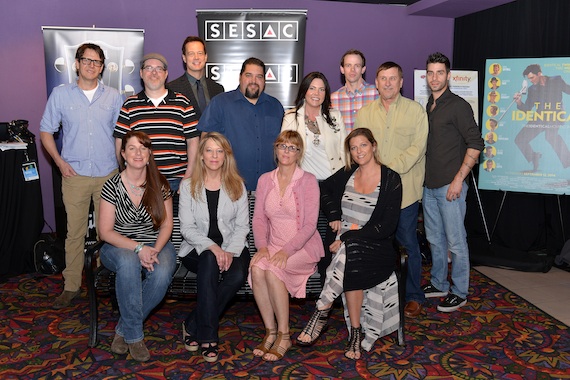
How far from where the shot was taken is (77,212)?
4023 mm

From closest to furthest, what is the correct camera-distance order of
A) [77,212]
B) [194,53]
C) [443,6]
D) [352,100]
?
[77,212], [352,100], [194,53], [443,6]

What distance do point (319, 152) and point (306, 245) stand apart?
2.51ft

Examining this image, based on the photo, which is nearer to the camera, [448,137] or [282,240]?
[282,240]

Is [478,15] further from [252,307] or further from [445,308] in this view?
[252,307]

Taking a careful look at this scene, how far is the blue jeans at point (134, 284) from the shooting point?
125 inches

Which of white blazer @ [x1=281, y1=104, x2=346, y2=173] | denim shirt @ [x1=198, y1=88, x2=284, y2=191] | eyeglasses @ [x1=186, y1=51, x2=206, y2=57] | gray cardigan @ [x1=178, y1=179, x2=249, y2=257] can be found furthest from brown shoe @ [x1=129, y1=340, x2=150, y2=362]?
eyeglasses @ [x1=186, y1=51, x2=206, y2=57]

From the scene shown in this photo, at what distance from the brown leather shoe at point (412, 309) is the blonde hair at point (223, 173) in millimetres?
1448

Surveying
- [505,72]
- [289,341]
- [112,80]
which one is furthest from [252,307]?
[505,72]

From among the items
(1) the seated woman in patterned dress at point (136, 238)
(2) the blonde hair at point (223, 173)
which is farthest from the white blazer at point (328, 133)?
(1) the seated woman in patterned dress at point (136, 238)

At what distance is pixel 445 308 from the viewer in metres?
3.92

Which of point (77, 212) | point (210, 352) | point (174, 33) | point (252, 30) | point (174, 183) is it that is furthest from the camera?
point (174, 33)

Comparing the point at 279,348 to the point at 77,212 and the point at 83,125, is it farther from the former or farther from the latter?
the point at 83,125

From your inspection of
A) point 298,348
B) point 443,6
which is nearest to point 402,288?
point 298,348

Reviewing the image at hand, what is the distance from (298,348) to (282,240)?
0.66m
